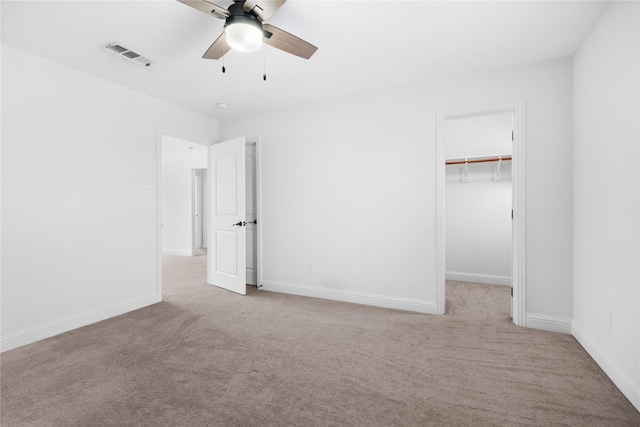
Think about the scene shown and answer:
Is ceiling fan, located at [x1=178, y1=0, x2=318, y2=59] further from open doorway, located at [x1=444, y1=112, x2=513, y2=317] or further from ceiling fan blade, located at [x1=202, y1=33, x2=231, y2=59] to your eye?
open doorway, located at [x1=444, y1=112, x2=513, y2=317]

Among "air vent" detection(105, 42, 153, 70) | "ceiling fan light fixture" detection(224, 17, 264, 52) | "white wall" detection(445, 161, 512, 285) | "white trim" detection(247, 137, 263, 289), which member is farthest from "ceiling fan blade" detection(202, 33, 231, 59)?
"white wall" detection(445, 161, 512, 285)

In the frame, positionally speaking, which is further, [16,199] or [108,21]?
[16,199]

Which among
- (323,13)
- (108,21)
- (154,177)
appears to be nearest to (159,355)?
(154,177)

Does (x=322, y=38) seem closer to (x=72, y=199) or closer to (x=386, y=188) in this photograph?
(x=386, y=188)

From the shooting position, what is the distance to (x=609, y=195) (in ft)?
6.63

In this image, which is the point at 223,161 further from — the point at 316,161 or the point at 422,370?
the point at 422,370

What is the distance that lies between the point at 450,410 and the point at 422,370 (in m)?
0.42

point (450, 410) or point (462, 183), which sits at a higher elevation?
point (462, 183)

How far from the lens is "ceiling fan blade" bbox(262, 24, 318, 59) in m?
1.97

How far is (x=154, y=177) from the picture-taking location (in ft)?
12.2

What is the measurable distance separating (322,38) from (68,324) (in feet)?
11.5

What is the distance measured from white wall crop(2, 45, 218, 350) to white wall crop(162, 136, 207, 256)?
3.85 m

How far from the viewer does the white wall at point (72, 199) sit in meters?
2.51

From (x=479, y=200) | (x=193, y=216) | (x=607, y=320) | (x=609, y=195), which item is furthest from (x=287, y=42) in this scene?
(x=193, y=216)
